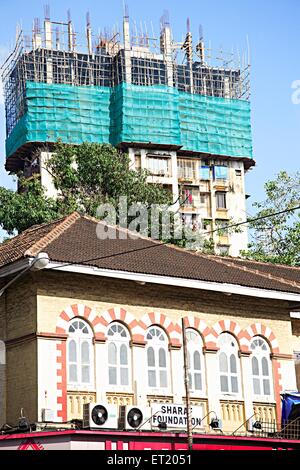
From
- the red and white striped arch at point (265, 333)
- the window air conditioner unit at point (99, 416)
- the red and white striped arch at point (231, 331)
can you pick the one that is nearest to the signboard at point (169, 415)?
the window air conditioner unit at point (99, 416)

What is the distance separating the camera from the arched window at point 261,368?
29.7 m

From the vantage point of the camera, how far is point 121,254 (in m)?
28.4

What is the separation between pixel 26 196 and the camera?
5653 centimetres

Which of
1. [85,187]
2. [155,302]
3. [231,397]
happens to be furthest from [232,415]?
[85,187]

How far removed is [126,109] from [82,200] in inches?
1510

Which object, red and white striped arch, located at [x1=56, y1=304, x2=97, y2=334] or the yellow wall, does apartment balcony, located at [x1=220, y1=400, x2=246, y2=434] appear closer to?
the yellow wall

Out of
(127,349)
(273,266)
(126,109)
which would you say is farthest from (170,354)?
(126,109)

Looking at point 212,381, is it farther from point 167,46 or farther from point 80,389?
point 167,46

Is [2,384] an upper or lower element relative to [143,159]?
lower

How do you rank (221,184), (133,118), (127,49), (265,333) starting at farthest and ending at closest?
(221,184)
(127,49)
(133,118)
(265,333)

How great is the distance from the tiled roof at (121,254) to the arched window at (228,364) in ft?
6.03

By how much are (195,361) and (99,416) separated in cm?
497

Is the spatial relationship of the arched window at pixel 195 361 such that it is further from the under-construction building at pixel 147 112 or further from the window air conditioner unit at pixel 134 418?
the under-construction building at pixel 147 112

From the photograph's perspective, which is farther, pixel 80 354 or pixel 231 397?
Answer: pixel 231 397
